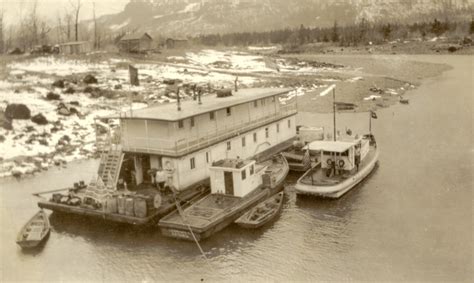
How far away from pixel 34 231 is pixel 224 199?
1158 centimetres

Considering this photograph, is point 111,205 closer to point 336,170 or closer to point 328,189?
point 328,189

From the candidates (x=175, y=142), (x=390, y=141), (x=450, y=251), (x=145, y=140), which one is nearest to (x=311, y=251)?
(x=450, y=251)

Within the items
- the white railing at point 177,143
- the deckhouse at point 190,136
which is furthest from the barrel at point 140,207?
the white railing at point 177,143

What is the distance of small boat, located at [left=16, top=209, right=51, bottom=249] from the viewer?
27994mm

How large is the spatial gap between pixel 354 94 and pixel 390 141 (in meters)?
27.9

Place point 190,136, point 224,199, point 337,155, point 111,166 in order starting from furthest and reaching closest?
point 337,155 → point 190,136 → point 111,166 → point 224,199

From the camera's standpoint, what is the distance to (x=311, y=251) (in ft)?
87.4

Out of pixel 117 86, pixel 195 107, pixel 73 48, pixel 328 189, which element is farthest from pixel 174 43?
pixel 328 189

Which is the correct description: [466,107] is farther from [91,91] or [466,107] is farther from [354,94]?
[91,91]

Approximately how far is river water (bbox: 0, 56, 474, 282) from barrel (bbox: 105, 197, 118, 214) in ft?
5.01

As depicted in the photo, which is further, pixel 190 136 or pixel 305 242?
pixel 190 136

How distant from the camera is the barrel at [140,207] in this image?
2844 centimetres

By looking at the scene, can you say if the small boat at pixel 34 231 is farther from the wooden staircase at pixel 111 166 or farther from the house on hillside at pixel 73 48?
the house on hillside at pixel 73 48

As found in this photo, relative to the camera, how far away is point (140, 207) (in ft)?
93.5
